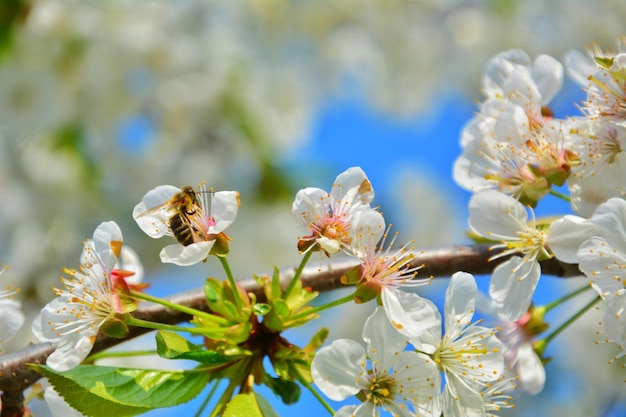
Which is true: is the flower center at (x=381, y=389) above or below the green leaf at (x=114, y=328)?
below

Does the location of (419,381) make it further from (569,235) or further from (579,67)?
(579,67)

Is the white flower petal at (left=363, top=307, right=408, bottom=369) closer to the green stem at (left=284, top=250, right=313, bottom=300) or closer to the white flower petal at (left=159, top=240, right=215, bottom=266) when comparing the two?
the green stem at (left=284, top=250, right=313, bottom=300)

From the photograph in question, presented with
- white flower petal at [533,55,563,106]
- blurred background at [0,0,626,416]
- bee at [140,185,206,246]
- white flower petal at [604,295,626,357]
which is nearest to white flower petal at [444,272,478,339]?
white flower petal at [604,295,626,357]

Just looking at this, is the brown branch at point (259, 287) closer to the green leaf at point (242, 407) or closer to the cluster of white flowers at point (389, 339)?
the cluster of white flowers at point (389, 339)

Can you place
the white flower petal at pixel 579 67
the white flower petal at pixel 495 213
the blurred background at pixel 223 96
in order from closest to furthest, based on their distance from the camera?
the white flower petal at pixel 495 213
the white flower petal at pixel 579 67
the blurred background at pixel 223 96

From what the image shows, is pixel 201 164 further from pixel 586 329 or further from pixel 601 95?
pixel 601 95

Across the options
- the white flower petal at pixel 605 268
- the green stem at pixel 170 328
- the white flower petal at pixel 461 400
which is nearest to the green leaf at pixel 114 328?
the green stem at pixel 170 328

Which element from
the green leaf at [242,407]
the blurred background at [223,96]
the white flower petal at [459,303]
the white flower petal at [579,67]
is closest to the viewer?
the green leaf at [242,407]

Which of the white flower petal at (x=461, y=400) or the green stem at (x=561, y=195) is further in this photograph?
the green stem at (x=561, y=195)

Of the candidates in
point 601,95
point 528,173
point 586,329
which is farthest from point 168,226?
point 586,329
